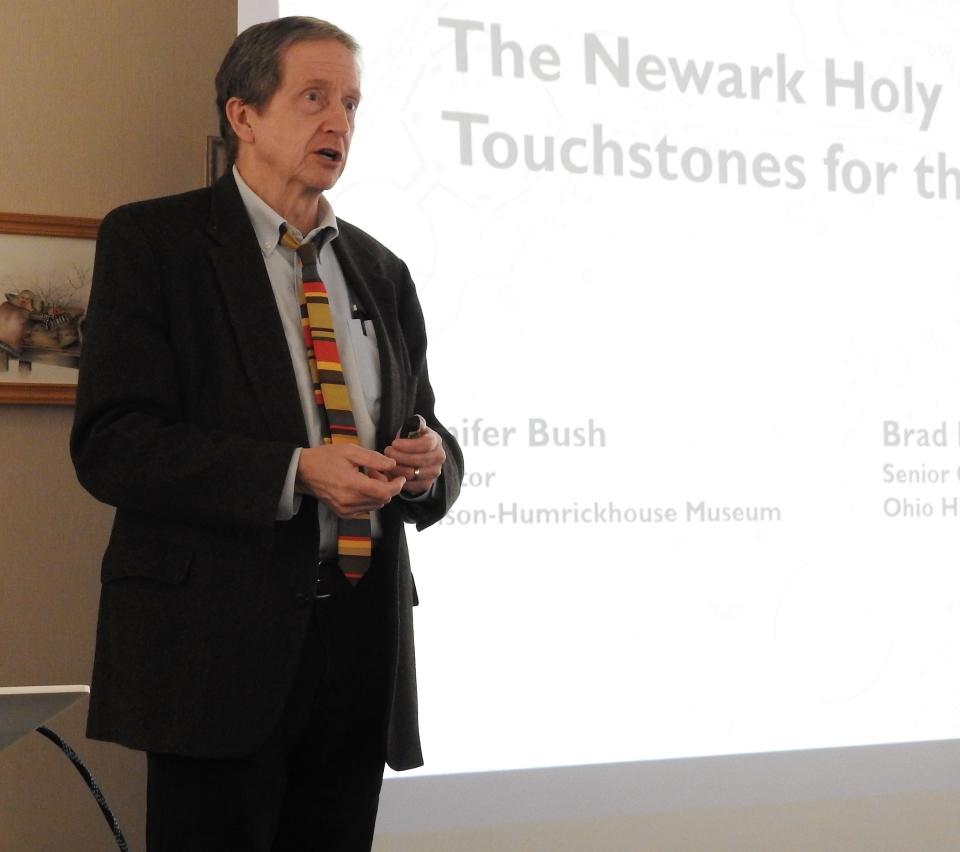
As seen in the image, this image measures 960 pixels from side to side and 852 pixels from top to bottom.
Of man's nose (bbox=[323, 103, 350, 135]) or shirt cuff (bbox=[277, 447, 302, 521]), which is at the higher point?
man's nose (bbox=[323, 103, 350, 135])

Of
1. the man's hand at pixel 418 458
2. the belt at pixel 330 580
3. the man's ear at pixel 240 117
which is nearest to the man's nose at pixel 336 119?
the man's ear at pixel 240 117

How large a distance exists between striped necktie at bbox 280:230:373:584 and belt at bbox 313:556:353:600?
2 centimetres

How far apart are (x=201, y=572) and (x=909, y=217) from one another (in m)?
1.99

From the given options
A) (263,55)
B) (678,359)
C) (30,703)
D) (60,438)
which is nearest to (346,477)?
(30,703)

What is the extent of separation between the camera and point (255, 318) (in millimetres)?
1542

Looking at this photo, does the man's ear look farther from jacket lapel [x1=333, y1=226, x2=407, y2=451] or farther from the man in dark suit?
jacket lapel [x1=333, y1=226, x2=407, y2=451]

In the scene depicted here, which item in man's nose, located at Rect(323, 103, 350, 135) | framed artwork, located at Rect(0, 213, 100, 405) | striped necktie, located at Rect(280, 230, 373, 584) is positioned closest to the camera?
striped necktie, located at Rect(280, 230, 373, 584)

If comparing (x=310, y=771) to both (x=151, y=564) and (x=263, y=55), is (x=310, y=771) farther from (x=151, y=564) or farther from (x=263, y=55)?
(x=263, y=55)

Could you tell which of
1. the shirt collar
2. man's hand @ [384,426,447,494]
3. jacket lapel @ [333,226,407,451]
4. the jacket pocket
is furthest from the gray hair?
the jacket pocket

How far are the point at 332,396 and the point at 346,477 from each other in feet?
0.55

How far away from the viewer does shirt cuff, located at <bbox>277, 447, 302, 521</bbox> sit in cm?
143

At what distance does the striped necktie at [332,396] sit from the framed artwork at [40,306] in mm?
810

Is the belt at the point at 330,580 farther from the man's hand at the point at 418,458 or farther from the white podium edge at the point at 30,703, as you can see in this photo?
the white podium edge at the point at 30,703

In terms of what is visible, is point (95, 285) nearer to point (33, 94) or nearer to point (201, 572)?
point (201, 572)
